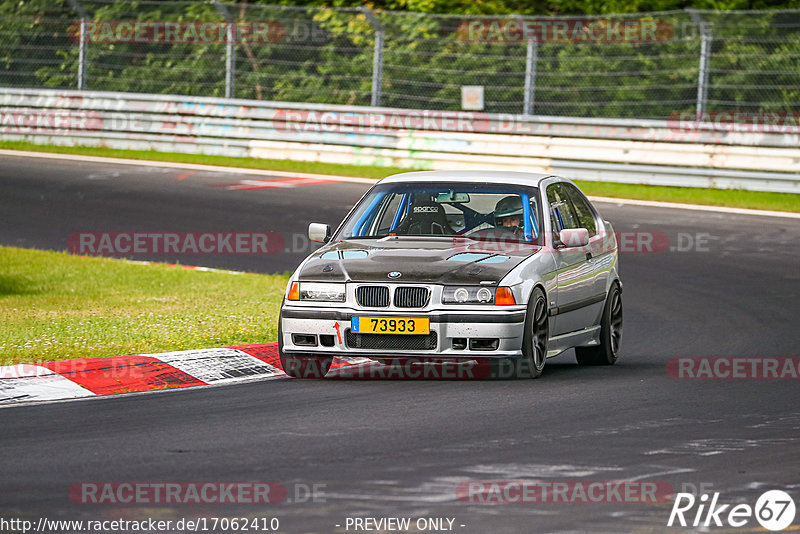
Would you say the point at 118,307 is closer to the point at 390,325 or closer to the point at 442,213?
the point at 442,213

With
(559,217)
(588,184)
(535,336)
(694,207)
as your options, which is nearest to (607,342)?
(559,217)

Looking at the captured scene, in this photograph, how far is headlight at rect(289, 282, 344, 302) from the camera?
371 inches

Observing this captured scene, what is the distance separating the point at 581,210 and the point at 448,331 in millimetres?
2646

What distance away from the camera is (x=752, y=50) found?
2242 cm

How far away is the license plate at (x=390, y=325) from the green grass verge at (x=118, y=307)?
1.82 metres

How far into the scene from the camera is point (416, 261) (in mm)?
9586

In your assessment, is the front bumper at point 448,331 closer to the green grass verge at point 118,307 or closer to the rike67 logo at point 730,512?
the green grass verge at point 118,307

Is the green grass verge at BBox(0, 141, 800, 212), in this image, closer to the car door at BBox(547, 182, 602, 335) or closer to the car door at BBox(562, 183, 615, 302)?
the car door at BBox(562, 183, 615, 302)

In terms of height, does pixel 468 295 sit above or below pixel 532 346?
above

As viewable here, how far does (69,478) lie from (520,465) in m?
2.06

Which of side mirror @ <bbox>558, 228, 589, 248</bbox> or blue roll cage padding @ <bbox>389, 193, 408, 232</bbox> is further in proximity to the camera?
blue roll cage padding @ <bbox>389, 193, 408, 232</bbox>

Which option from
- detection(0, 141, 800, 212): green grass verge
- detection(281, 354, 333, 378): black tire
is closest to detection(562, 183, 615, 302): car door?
detection(281, 354, 333, 378): black tire

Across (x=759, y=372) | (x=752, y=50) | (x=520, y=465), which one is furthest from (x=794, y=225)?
(x=520, y=465)

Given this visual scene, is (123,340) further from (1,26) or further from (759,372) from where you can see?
(1,26)
